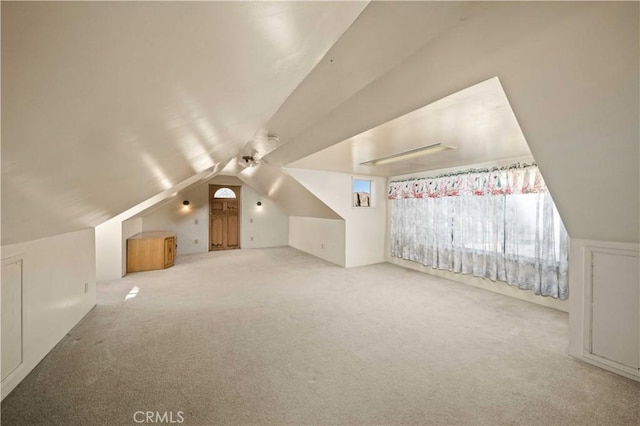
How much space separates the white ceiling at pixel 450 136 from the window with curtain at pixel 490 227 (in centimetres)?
35

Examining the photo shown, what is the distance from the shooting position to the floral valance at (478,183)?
10.1ft

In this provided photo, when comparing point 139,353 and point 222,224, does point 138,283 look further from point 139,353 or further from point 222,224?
point 222,224

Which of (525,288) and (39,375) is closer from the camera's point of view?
(39,375)

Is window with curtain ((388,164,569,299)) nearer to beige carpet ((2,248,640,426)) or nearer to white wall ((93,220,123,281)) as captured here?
beige carpet ((2,248,640,426))

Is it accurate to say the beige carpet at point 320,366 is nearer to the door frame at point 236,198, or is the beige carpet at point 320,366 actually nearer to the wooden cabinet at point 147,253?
the wooden cabinet at point 147,253

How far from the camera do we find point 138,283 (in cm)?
385

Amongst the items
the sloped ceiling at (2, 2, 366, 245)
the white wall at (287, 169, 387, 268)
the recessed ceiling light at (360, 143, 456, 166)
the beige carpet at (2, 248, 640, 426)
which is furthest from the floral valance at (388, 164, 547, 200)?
the sloped ceiling at (2, 2, 366, 245)

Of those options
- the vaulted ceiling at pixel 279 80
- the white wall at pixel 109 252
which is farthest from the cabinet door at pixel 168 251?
the vaulted ceiling at pixel 279 80

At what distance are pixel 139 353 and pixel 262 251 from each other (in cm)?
483

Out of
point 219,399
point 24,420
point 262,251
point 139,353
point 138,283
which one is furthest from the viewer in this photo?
point 262,251

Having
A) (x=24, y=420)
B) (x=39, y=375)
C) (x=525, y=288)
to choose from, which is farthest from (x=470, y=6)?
(x=525, y=288)

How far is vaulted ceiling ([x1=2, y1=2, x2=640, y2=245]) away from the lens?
0.52 meters

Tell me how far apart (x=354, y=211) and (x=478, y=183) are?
2.21 metres

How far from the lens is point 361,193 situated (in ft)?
17.1
